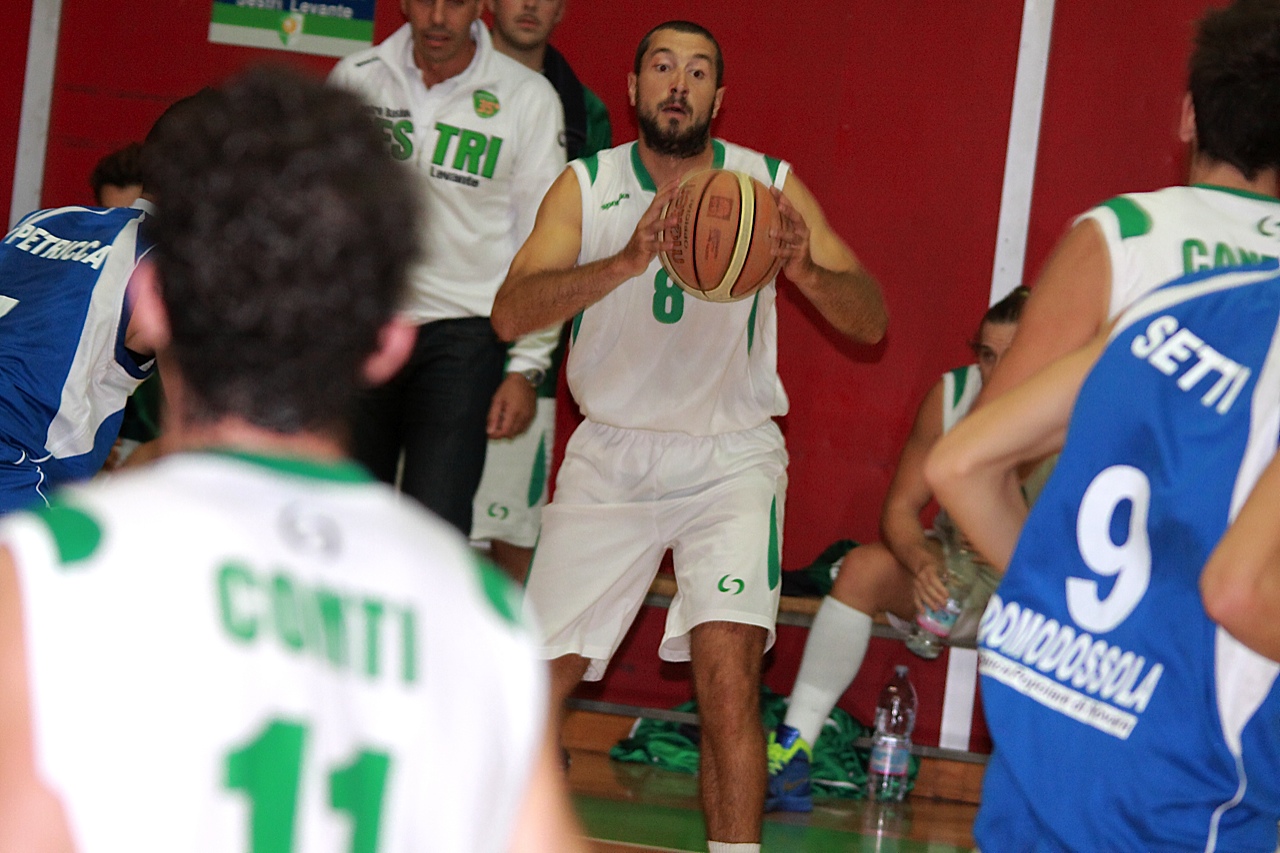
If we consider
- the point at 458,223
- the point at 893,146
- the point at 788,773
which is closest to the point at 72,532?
the point at 458,223

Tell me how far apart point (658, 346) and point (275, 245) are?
3377 mm

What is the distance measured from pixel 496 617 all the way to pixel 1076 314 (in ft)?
4.53

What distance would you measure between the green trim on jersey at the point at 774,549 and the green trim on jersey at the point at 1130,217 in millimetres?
2079

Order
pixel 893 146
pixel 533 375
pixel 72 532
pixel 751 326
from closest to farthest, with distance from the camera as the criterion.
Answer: pixel 72 532 < pixel 751 326 < pixel 533 375 < pixel 893 146

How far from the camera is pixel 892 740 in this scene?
6066 millimetres

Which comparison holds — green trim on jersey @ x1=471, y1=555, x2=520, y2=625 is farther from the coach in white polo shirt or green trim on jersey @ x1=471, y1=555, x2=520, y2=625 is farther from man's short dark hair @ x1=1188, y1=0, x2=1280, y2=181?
the coach in white polo shirt

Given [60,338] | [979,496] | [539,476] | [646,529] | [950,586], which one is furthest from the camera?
[539,476]

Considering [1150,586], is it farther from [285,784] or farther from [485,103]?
[485,103]

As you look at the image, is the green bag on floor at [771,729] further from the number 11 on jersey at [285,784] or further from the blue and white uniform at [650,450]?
the number 11 on jersey at [285,784]

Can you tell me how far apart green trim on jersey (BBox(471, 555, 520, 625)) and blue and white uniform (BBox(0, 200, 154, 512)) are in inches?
102

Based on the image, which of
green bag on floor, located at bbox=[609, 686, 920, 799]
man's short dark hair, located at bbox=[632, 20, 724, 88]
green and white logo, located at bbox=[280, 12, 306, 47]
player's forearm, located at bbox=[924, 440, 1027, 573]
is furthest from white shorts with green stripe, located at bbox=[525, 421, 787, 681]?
green and white logo, located at bbox=[280, 12, 306, 47]

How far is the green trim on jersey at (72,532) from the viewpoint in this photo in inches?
40.9

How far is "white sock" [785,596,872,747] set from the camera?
5.73m

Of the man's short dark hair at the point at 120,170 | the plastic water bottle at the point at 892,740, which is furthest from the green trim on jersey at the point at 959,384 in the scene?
the man's short dark hair at the point at 120,170
